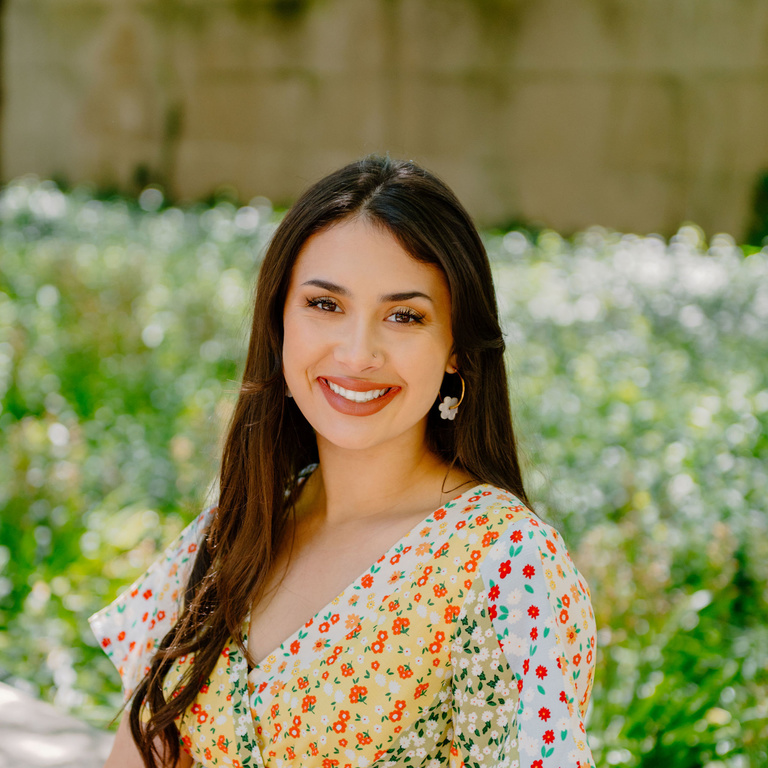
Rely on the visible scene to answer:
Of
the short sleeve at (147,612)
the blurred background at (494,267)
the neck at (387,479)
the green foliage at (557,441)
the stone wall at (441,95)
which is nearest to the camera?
the neck at (387,479)

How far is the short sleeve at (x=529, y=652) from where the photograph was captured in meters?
1.47

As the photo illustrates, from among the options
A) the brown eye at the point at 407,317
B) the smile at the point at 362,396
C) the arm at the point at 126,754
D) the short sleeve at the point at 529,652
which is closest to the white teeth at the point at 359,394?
the smile at the point at 362,396

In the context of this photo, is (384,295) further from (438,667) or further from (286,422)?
(438,667)

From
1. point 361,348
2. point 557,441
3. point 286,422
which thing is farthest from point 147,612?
point 557,441

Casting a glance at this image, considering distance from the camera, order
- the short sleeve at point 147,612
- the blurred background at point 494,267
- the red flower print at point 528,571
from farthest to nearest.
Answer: the blurred background at point 494,267 → the short sleeve at point 147,612 → the red flower print at point 528,571

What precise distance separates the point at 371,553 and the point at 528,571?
37 cm

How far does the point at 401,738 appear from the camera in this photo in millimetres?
1680

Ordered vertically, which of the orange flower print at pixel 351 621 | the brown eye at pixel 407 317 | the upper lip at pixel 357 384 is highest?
the brown eye at pixel 407 317

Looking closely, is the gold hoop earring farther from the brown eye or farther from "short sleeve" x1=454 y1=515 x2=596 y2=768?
"short sleeve" x1=454 y1=515 x2=596 y2=768

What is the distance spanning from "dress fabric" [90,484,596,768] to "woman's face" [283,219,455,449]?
0.23 meters

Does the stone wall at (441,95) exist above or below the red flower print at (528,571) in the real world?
above

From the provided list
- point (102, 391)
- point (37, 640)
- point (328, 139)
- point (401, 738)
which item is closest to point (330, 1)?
point (328, 139)

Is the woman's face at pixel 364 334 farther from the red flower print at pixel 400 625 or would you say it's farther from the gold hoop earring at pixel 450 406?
the red flower print at pixel 400 625

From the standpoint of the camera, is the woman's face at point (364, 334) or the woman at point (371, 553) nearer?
the woman at point (371, 553)
